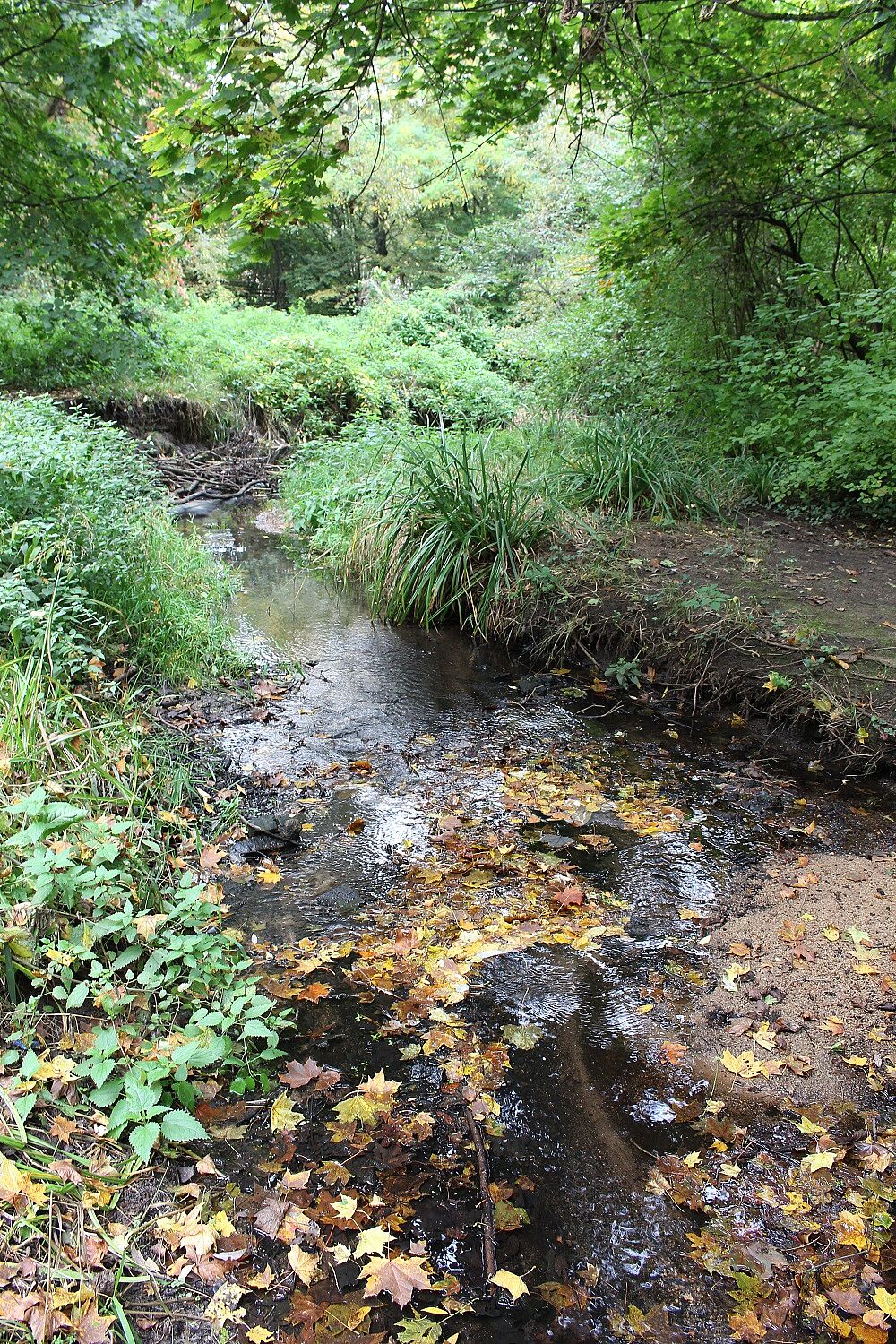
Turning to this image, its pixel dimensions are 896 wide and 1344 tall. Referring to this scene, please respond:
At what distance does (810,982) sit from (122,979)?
7.82 ft

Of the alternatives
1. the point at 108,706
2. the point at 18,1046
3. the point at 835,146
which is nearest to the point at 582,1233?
the point at 18,1046

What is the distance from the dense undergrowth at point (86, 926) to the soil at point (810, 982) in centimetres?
158

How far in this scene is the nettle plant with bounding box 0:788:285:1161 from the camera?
206 cm

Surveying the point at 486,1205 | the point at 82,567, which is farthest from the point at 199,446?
the point at 486,1205

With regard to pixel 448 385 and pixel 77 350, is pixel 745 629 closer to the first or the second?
pixel 77 350

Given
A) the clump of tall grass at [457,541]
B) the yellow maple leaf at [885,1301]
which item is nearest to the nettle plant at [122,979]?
the yellow maple leaf at [885,1301]

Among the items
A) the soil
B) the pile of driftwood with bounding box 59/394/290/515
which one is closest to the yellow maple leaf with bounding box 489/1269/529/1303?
the soil

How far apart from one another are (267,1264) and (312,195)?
4.57 meters

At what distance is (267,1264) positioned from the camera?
1819 mm

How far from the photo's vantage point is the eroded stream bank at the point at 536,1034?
1.83 m

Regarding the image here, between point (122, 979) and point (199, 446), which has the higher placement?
point (199, 446)

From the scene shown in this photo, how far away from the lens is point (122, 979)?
247 centimetres

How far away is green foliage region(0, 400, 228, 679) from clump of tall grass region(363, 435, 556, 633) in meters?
1.70

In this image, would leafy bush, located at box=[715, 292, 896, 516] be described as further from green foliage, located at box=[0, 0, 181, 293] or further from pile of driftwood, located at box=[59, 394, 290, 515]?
pile of driftwood, located at box=[59, 394, 290, 515]
